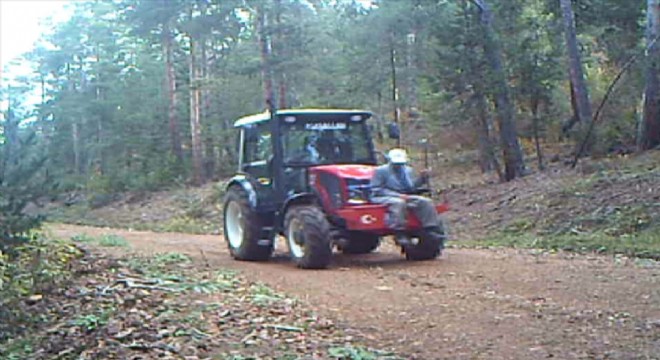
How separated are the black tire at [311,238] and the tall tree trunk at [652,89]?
32.9 ft

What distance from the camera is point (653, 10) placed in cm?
1830

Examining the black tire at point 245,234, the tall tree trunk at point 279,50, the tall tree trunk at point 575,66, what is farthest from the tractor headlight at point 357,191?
the tall tree trunk at point 279,50

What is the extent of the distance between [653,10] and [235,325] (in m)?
14.2

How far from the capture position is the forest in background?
1948cm

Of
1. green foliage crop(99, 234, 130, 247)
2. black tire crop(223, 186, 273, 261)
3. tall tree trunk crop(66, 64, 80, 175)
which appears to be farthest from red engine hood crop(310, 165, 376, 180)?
tall tree trunk crop(66, 64, 80, 175)

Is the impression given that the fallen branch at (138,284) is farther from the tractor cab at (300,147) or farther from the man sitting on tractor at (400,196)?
the man sitting on tractor at (400,196)

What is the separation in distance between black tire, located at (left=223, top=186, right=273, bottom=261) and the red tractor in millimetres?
15

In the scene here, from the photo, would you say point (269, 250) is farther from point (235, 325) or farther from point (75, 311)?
point (235, 325)

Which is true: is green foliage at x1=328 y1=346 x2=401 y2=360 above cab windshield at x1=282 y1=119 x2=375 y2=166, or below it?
below

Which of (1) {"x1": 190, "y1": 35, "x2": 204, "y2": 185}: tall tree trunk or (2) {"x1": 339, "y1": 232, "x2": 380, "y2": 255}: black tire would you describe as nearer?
(2) {"x1": 339, "y1": 232, "x2": 380, "y2": 255}: black tire

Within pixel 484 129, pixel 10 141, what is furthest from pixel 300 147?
pixel 484 129

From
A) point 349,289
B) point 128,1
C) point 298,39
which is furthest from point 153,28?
point 349,289

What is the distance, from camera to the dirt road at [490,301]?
20.7 ft

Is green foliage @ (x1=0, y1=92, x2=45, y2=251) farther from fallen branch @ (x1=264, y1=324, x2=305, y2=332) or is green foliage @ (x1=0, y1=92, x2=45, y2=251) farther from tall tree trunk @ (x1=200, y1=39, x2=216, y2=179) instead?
tall tree trunk @ (x1=200, y1=39, x2=216, y2=179)
